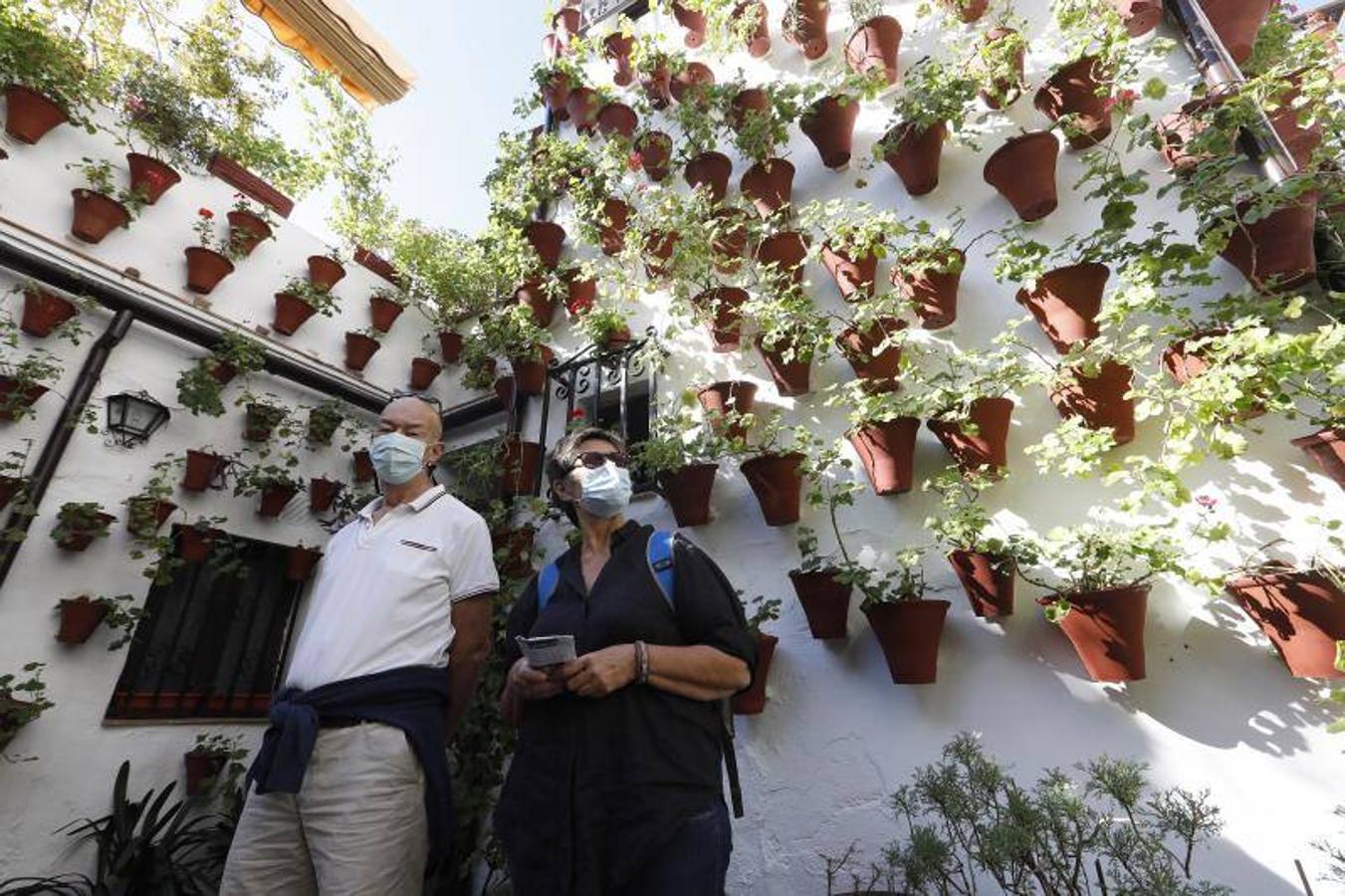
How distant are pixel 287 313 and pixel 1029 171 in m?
4.73

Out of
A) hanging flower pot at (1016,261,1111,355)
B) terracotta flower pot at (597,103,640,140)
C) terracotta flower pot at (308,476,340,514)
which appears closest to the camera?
hanging flower pot at (1016,261,1111,355)

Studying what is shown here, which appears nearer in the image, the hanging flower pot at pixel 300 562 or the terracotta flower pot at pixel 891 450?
the terracotta flower pot at pixel 891 450

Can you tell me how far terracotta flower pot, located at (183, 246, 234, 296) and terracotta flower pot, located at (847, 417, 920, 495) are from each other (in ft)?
14.0

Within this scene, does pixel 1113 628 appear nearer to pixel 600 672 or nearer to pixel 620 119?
pixel 600 672

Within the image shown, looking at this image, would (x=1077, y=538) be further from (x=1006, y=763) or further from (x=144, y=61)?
(x=144, y=61)

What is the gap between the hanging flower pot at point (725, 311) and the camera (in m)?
3.38

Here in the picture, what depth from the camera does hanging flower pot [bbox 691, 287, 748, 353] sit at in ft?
11.1

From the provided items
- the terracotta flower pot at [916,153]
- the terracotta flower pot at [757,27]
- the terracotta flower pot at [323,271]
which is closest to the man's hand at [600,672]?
the terracotta flower pot at [916,153]

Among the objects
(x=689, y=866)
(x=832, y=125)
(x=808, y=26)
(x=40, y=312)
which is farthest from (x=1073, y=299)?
(x=40, y=312)

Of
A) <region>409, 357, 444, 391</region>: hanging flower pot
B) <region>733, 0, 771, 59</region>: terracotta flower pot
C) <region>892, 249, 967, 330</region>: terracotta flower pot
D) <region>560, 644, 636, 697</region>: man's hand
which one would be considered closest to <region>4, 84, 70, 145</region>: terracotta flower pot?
<region>409, 357, 444, 391</region>: hanging flower pot

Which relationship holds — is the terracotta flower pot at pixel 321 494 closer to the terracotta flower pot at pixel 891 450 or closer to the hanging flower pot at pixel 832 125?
the terracotta flower pot at pixel 891 450

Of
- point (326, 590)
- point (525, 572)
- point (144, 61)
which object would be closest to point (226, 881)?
point (326, 590)

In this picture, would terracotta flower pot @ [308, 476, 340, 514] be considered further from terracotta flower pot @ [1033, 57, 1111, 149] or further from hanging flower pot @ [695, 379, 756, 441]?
terracotta flower pot @ [1033, 57, 1111, 149]

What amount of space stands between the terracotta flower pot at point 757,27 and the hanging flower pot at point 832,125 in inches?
41.3
